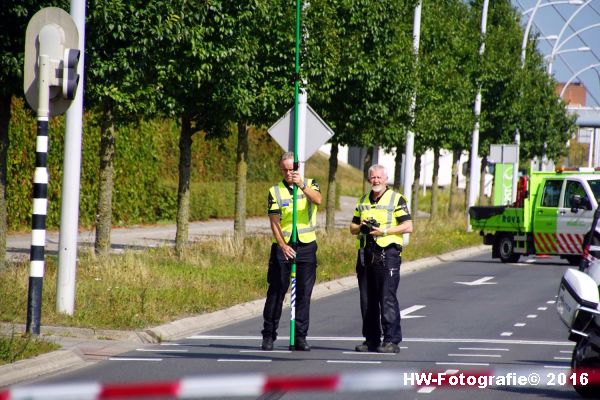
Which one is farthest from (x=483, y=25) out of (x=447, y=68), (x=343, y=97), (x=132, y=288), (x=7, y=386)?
(x=7, y=386)

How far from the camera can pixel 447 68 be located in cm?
3781

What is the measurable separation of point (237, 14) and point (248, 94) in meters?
2.35

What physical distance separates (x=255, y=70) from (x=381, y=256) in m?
11.5

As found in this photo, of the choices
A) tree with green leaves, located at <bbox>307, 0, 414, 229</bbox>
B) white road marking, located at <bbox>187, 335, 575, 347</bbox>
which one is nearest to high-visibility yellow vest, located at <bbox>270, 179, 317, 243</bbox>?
white road marking, located at <bbox>187, 335, 575, 347</bbox>

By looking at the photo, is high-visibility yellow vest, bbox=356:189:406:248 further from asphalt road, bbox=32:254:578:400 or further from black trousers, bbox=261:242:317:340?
asphalt road, bbox=32:254:578:400

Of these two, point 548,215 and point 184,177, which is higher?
point 184,177

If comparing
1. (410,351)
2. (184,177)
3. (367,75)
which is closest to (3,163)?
(410,351)

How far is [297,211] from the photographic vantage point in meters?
12.8

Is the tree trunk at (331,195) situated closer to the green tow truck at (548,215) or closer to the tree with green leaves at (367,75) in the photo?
the tree with green leaves at (367,75)

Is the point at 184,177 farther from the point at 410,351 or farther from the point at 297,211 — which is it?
the point at 410,351

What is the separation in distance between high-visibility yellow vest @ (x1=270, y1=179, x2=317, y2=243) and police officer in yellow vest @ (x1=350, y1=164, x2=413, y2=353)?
18.8 inches

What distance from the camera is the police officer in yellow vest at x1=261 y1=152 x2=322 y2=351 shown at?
1277cm

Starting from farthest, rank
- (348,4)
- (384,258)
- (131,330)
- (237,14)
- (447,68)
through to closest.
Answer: (447,68) < (348,4) < (237,14) < (131,330) < (384,258)

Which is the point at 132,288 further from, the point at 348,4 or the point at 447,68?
the point at 447,68
